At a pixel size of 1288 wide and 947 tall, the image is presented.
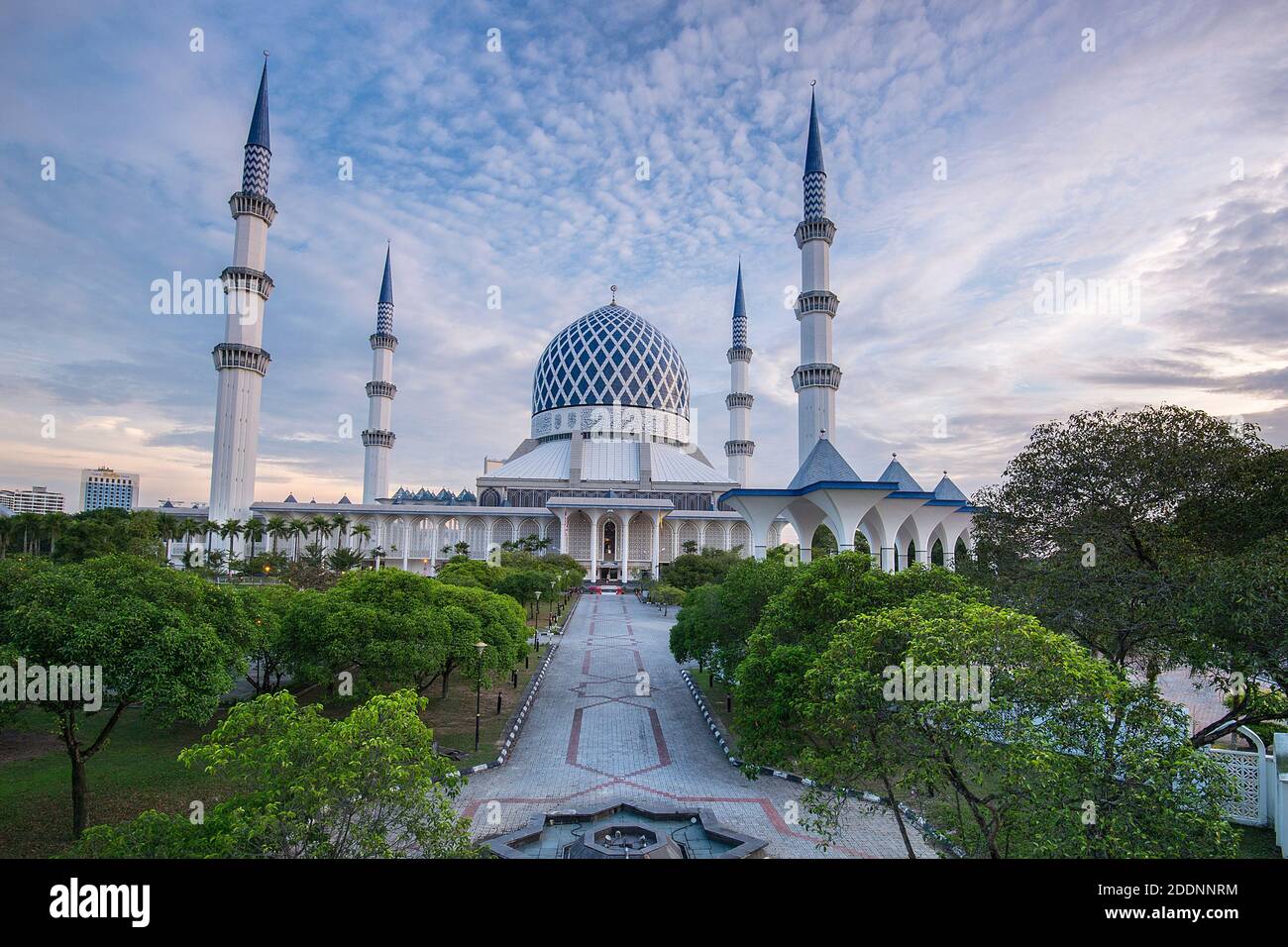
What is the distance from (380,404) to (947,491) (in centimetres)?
4801

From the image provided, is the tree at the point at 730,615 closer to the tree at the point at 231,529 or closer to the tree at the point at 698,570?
the tree at the point at 698,570

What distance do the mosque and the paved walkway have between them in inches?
548

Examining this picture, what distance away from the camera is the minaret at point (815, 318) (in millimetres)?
42375

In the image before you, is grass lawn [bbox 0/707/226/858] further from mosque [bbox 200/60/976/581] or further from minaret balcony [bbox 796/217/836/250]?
minaret balcony [bbox 796/217/836/250]

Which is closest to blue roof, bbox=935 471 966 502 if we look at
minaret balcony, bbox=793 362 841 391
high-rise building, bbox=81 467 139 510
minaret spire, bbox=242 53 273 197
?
minaret balcony, bbox=793 362 841 391

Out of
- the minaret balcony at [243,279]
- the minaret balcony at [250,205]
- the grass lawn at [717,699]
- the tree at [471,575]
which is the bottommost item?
the grass lawn at [717,699]

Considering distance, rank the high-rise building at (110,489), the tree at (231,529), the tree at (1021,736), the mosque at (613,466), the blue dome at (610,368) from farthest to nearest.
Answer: the high-rise building at (110,489), the blue dome at (610,368), the tree at (231,529), the mosque at (613,466), the tree at (1021,736)

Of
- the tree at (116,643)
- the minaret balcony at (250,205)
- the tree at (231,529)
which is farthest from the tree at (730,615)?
the minaret balcony at (250,205)

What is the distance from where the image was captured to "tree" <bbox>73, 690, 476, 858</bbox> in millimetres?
5480

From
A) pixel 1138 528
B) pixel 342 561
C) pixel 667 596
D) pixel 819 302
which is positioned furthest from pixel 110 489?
pixel 1138 528

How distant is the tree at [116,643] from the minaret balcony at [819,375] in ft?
122

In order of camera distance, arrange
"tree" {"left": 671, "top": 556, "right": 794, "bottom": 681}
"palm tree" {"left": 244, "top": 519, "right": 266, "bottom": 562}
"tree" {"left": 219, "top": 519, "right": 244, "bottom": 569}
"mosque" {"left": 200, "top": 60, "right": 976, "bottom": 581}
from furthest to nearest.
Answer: "palm tree" {"left": 244, "top": 519, "right": 266, "bottom": 562}, "tree" {"left": 219, "top": 519, "right": 244, "bottom": 569}, "mosque" {"left": 200, "top": 60, "right": 976, "bottom": 581}, "tree" {"left": 671, "top": 556, "right": 794, "bottom": 681}
